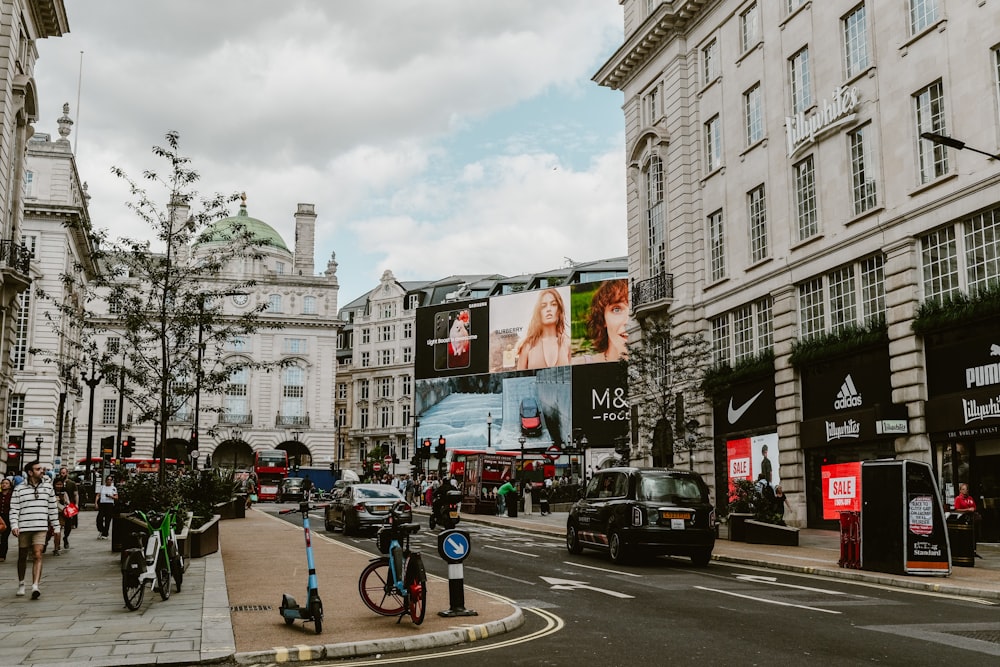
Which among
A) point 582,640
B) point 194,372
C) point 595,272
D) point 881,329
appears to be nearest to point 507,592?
point 582,640

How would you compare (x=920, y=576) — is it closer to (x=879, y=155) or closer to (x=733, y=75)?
(x=879, y=155)

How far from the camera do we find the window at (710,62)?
3566cm

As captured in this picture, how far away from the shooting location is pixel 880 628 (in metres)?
10.6

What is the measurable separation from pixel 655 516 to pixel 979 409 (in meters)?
8.63

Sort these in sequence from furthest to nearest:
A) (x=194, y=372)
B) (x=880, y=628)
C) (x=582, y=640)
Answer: (x=194, y=372) < (x=880, y=628) < (x=582, y=640)

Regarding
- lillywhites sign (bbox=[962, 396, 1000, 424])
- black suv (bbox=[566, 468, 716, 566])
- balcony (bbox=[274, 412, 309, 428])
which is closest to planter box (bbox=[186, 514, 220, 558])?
black suv (bbox=[566, 468, 716, 566])

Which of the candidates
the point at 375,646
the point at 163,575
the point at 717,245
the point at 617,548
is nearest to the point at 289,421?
the point at 717,245

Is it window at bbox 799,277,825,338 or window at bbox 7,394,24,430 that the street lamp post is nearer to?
window at bbox 7,394,24,430

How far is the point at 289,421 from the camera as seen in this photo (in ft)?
336

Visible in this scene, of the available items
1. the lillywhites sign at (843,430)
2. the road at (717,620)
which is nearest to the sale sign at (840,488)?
the lillywhites sign at (843,430)

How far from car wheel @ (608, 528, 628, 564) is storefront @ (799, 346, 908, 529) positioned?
865 cm

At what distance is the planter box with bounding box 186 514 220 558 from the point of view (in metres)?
18.3

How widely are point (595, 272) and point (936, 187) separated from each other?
2848 inches

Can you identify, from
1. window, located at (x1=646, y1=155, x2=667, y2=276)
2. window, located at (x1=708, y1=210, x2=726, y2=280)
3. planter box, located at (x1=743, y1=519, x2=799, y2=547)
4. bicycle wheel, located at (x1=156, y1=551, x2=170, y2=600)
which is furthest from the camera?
window, located at (x1=646, y1=155, x2=667, y2=276)
